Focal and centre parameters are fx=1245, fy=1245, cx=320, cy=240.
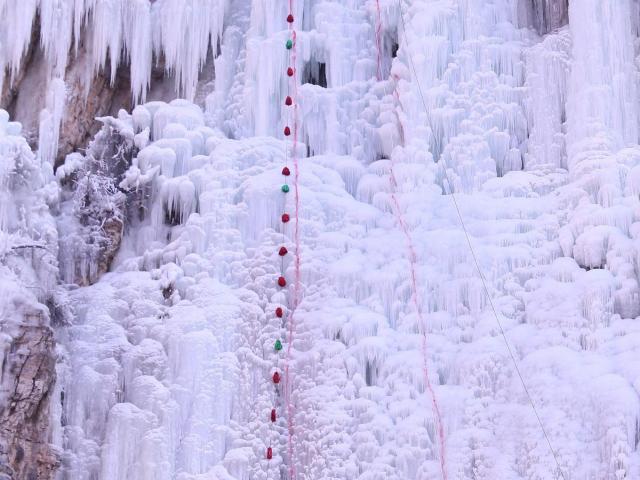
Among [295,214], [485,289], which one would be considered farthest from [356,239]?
[485,289]

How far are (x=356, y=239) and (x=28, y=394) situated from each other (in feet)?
10.5

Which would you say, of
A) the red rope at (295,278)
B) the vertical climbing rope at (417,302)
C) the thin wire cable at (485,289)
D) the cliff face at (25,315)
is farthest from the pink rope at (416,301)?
the cliff face at (25,315)

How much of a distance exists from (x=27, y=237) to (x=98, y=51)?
2286mm

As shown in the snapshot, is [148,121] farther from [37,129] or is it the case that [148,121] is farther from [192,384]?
[192,384]

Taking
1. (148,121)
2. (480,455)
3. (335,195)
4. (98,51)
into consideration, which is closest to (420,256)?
(335,195)

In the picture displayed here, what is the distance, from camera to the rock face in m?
9.59

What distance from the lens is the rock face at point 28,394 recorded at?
378 inches

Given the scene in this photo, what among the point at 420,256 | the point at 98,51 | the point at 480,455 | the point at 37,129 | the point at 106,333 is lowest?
the point at 480,455

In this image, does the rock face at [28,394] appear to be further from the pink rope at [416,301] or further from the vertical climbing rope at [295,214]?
the pink rope at [416,301]

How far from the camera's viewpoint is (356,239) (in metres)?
11.1

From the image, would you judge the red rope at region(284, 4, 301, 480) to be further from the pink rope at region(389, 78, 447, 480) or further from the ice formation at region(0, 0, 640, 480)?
the pink rope at region(389, 78, 447, 480)

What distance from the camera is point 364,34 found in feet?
39.9

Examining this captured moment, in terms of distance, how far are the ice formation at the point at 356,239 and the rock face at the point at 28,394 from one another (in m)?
0.22

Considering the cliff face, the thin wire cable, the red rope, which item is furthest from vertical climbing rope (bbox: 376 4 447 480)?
the cliff face
